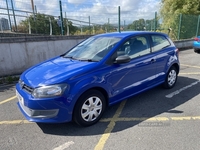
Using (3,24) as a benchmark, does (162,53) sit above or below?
below

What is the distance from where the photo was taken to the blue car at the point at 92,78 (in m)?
2.55

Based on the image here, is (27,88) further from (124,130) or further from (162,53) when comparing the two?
(162,53)

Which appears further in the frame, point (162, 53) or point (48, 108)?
point (162, 53)

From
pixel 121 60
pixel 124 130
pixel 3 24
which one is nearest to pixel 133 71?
pixel 121 60

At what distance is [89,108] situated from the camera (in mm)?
2854

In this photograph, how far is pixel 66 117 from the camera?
263cm

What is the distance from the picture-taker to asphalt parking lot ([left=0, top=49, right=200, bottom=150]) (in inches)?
97.1

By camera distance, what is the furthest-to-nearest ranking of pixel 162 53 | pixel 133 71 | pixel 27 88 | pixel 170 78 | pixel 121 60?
pixel 170 78, pixel 162 53, pixel 133 71, pixel 121 60, pixel 27 88

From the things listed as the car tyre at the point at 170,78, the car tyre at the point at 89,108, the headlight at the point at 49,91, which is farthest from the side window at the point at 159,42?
the headlight at the point at 49,91

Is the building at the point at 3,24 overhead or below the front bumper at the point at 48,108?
overhead

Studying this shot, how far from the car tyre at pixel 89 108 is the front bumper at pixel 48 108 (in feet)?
0.47

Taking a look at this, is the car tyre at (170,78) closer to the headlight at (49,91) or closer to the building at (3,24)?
the headlight at (49,91)

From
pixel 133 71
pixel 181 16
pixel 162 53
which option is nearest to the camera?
pixel 133 71

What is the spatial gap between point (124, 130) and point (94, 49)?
1.66 m
